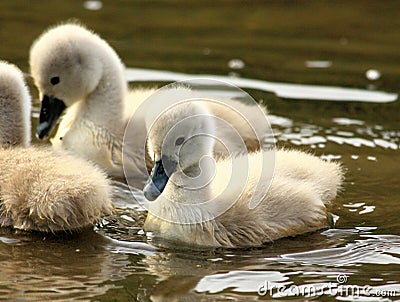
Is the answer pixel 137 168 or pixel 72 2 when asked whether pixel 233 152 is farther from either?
pixel 72 2

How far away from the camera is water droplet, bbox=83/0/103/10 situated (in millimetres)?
8828

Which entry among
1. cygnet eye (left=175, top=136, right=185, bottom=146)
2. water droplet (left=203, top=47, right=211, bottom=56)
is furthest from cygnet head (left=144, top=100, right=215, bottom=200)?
water droplet (left=203, top=47, right=211, bottom=56)

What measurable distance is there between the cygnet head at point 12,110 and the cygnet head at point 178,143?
0.86 m

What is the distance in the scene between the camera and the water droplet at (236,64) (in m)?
7.21

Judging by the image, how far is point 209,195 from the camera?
4156 mm

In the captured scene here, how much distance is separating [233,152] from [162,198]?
0.91 meters

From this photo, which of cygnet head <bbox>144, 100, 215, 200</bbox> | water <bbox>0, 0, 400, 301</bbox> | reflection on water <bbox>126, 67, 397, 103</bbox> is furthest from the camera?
reflection on water <bbox>126, 67, 397, 103</bbox>

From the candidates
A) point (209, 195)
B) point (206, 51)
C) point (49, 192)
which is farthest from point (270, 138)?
point (206, 51)

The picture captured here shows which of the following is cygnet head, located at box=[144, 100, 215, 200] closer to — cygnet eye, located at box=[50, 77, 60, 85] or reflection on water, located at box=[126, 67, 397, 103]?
cygnet eye, located at box=[50, 77, 60, 85]

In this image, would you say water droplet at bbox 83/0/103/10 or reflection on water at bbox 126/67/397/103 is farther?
water droplet at bbox 83/0/103/10

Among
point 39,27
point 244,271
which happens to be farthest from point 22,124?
point 39,27

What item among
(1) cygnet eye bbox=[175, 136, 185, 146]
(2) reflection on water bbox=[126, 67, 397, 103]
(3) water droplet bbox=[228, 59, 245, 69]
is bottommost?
(1) cygnet eye bbox=[175, 136, 185, 146]

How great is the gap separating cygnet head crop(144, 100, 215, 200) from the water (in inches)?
11.4

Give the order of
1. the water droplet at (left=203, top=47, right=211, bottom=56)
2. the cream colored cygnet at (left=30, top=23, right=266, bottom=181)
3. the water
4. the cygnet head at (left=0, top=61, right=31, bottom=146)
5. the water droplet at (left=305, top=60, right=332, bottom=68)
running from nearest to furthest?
the water → the cygnet head at (left=0, top=61, right=31, bottom=146) → the cream colored cygnet at (left=30, top=23, right=266, bottom=181) → the water droplet at (left=305, top=60, right=332, bottom=68) → the water droplet at (left=203, top=47, right=211, bottom=56)
